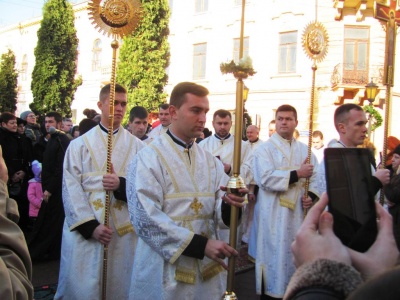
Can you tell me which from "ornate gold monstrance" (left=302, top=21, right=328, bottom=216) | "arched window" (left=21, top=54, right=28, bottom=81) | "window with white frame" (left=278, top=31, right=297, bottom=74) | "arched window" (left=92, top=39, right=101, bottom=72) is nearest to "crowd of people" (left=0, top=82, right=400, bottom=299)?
"ornate gold monstrance" (left=302, top=21, right=328, bottom=216)

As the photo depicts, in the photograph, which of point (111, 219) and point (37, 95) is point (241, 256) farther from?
point (37, 95)

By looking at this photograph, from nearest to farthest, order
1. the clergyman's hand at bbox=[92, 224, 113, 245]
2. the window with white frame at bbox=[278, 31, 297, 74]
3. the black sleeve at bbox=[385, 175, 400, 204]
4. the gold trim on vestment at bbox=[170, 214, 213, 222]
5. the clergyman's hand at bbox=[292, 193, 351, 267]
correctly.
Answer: the clergyman's hand at bbox=[292, 193, 351, 267] → the gold trim on vestment at bbox=[170, 214, 213, 222] → the black sleeve at bbox=[385, 175, 400, 204] → the clergyman's hand at bbox=[92, 224, 113, 245] → the window with white frame at bbox=[278, 31, 297, 74]

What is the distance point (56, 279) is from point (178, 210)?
355cm

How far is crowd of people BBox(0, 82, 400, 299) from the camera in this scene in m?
1.27

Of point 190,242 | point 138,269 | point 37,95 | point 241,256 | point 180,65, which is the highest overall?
point 180,65

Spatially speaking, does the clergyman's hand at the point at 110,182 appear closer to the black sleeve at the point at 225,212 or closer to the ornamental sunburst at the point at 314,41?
the black sleeve at the point at 225,212

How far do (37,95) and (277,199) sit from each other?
23.2 meters

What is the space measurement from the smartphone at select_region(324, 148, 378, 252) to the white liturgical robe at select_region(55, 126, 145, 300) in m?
2.79

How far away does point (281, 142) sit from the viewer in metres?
5.50

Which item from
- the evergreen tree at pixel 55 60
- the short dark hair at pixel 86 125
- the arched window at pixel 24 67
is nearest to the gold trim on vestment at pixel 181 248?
the short dark hair at pixel 86 125

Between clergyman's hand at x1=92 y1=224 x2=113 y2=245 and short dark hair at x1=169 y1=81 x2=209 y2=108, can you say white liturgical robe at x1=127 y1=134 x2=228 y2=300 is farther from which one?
clergyman's hand at x1=92 y1=224 x2=113 y2=245

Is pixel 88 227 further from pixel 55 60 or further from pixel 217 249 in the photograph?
pixel 55 60

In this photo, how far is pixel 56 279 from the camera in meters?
5.94

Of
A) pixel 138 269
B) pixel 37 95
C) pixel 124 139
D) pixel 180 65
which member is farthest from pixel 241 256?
pixel 37 95
